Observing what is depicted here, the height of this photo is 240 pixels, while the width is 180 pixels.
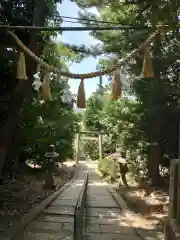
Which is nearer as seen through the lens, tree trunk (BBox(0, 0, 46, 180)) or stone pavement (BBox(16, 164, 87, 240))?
stone pavement (BBox(16, 164, 87, 240))

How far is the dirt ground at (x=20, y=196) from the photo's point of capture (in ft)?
24.4

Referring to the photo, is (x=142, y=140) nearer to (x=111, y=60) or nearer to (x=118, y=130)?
→ (x=118, y=130)

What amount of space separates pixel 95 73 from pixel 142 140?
9386 mm

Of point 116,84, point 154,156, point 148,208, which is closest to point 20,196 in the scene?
point 148,208

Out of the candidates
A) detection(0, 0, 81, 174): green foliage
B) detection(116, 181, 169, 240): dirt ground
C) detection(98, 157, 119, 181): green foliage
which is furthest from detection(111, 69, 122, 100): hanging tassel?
detection(98, 157, 119, 181): green foliage

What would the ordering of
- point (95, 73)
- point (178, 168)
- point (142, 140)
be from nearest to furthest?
point (95, 73) → point (178, 168) → point (142, 140)

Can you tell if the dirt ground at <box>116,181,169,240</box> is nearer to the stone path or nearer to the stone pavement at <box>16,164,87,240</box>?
the stone path

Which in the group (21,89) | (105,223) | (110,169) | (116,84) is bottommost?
(110,169)

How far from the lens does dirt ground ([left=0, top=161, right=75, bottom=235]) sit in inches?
293

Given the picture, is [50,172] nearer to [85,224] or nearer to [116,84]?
Result: [85,224]

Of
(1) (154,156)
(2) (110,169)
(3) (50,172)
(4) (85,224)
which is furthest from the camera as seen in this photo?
(2) (110,169)

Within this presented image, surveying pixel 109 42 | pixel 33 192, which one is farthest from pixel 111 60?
pixel 33 192

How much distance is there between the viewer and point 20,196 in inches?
399

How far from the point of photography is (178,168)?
211 inches
